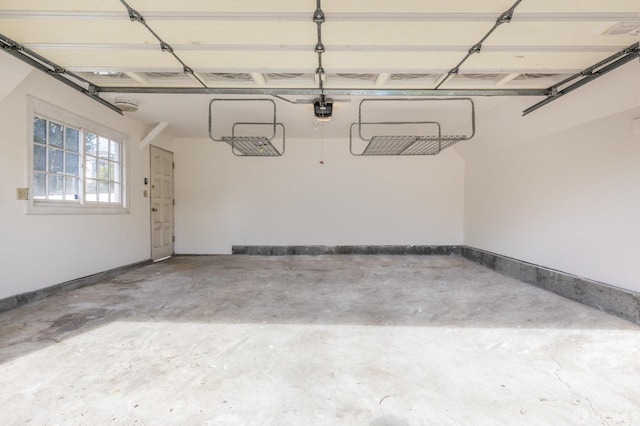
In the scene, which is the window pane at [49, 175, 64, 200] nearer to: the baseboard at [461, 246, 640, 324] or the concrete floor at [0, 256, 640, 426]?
the concrete floor at [0, 256, 640, 426]

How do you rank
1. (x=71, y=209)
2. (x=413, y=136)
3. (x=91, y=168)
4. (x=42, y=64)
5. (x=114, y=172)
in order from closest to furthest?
1. (x=42, y=64)
2. (x=71, y=209)
3. (x=91, y=168)
4. (x=413, y=136)
5. (x=114, y=172)

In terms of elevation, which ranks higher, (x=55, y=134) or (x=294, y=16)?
(x=294, y=16)

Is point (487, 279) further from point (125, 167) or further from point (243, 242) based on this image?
point (125, 167)

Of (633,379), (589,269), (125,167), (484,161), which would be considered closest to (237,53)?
(125,167)

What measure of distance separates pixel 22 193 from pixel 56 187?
0.48m

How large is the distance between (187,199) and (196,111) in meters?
2.49

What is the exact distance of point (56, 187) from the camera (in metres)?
3.50

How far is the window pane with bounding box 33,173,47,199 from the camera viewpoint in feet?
10.5

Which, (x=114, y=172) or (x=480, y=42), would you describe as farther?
(x=114, y=172)

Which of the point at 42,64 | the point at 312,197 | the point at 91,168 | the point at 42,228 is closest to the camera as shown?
the point at 42,64

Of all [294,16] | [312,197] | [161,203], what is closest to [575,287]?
[294,16]

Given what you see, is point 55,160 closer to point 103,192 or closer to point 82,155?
point 82,155

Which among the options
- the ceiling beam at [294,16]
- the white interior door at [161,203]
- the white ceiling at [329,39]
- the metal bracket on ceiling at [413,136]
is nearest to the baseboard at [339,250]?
the white interior door at [161,203]

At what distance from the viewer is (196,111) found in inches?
173
